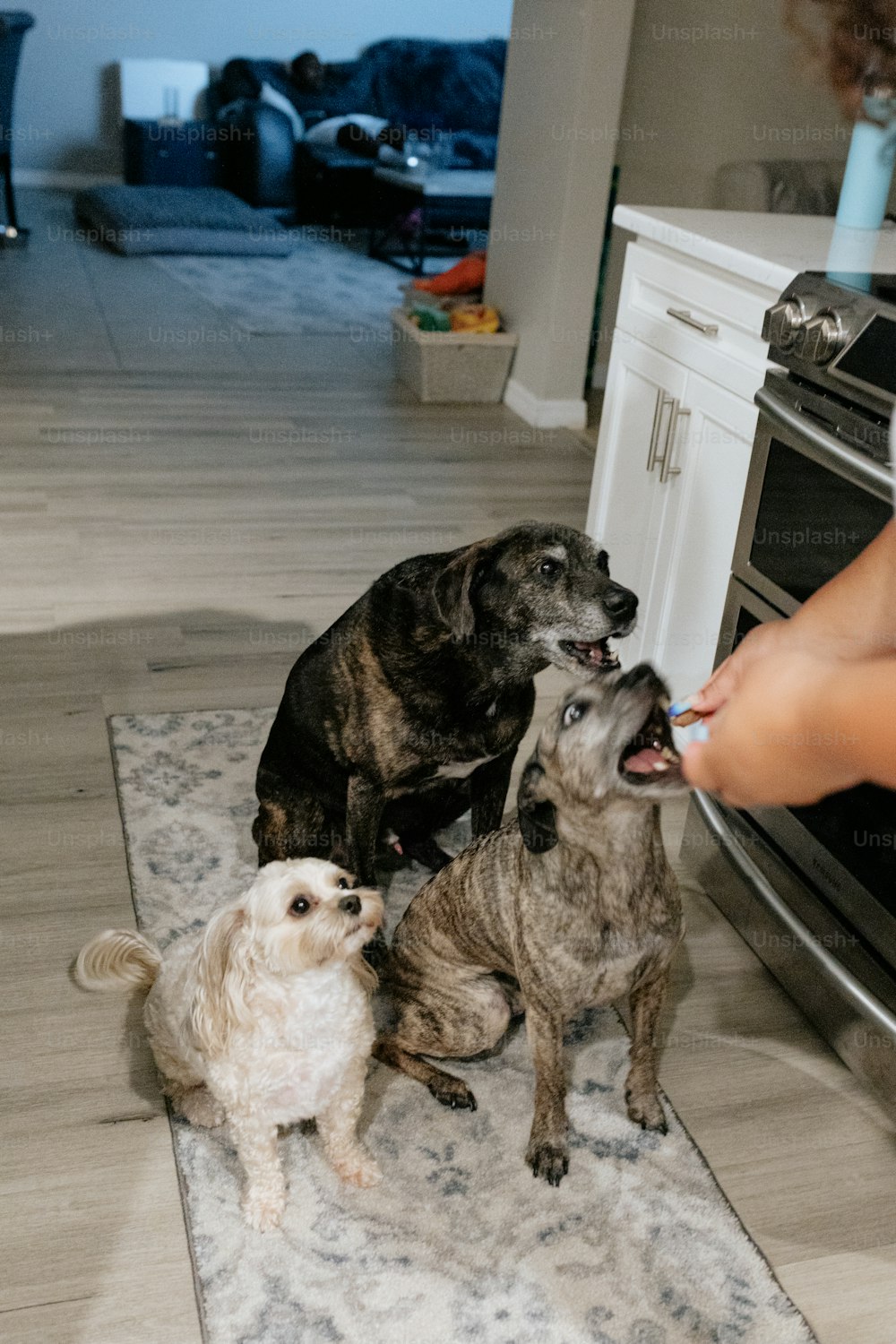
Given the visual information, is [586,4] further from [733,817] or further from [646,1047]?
[646,1047]

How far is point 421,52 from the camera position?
30.8ft

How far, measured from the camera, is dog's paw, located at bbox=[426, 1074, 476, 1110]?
188 cm

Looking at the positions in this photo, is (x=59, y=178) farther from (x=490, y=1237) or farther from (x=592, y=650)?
(x=490, y=1237)

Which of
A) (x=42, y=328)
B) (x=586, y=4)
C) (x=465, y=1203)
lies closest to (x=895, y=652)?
(x=465, y=1203)

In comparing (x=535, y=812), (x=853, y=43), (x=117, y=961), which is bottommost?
(x=117, y=961)

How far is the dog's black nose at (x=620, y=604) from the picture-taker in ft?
6.88

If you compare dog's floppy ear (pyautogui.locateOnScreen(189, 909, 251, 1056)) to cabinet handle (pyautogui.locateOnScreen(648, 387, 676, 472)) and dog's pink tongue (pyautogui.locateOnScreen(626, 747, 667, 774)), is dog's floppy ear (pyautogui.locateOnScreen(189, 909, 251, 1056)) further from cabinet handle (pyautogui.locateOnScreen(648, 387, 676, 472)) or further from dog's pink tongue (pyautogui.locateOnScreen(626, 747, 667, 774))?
cabinet handle (pyautogui.locateOnScreen(648, 387, 676, 472))

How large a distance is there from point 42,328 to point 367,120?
416cm

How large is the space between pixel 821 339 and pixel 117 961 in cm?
142

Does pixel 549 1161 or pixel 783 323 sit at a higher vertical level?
pixel 783 323

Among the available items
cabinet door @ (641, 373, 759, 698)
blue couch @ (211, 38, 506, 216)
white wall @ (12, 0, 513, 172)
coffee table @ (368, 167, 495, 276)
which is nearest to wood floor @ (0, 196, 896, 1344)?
cabinet door @ (641, 373, 759, 698)

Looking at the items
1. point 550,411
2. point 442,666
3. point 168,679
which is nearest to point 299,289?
point 550,411

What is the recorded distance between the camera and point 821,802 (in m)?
1.93

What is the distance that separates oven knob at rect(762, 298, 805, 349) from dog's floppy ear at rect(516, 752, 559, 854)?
32.6 inches
